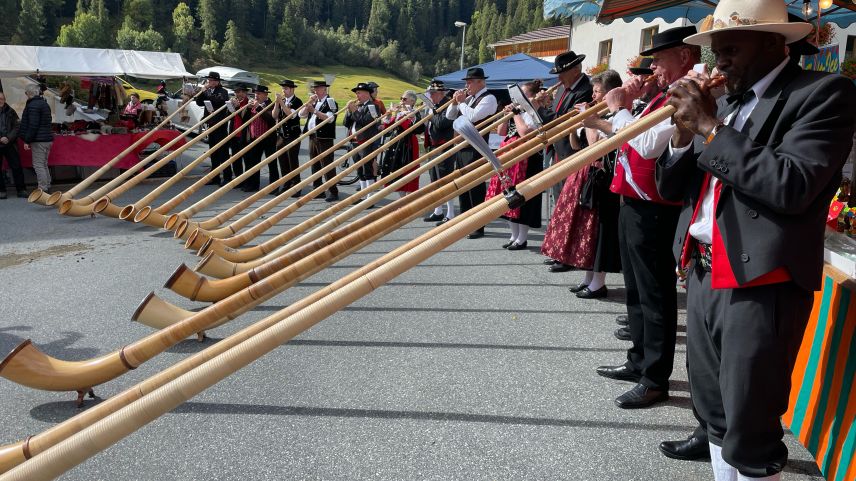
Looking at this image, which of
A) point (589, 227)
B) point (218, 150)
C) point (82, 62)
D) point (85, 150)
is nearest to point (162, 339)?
point (589, 227)

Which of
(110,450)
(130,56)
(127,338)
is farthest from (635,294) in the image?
(130,56)

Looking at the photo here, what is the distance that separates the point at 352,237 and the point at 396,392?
46.2 inches

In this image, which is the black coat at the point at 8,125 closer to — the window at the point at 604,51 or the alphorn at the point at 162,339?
the alphorn at the point at 162,339

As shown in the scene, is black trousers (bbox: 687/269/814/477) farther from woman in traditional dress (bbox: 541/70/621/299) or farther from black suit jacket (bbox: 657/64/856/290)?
woman in traditional dress (bbox: 541/70/621/299)

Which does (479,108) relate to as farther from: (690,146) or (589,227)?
(690,146)

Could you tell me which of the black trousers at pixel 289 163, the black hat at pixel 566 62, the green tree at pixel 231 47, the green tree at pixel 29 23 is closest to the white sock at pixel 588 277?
the black hat at pixel 566 62

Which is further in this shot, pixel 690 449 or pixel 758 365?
pixel 690 449

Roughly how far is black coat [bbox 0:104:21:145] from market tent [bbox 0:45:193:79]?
2605 millimetres

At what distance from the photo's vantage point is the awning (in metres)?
5.45

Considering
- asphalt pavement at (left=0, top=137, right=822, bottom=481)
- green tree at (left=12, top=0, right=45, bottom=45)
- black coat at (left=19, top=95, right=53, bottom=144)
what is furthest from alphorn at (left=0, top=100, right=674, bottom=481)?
green tree at (left=12, top=0, right=45, bottom=45)

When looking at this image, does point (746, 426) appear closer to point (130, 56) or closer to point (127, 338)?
point (127, 338)

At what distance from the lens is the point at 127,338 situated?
4.06 m

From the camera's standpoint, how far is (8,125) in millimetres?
9445

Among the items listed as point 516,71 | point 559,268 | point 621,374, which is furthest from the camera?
point 516,71
